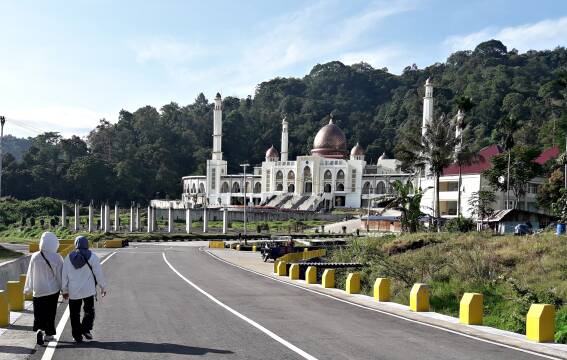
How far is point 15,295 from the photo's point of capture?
50.2ft

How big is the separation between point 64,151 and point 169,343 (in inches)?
5377

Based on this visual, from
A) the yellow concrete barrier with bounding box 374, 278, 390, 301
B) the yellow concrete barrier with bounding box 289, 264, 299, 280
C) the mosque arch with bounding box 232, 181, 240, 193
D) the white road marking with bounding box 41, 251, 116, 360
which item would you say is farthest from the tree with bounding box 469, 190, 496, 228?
the mosque arch with bounding box 232, 181, 240, 193

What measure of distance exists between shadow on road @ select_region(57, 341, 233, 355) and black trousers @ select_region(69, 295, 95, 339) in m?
0.23

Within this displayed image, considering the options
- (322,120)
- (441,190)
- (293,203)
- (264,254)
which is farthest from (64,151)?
(264,254)

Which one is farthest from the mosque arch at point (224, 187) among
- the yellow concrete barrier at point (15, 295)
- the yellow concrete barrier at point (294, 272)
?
the yellow concrete barrier at point (15, 295)

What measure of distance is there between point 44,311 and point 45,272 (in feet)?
2.14

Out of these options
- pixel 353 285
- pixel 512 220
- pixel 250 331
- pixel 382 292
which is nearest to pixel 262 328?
pixel 250 331

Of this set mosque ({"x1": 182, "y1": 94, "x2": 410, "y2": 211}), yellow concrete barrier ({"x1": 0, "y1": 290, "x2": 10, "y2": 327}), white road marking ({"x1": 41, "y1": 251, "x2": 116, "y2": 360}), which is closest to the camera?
white road marking ({"x1": 41, "y1": 251, "x2": 116, "y2": 360})

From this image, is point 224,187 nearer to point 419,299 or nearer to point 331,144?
point 331,144

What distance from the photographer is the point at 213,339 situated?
11.7m

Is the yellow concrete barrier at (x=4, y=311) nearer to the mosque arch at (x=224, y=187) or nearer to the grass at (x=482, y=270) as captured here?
the grass at (x=482, y=270)

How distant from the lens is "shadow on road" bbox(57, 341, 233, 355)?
1044cm

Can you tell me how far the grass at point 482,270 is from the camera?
21406mm

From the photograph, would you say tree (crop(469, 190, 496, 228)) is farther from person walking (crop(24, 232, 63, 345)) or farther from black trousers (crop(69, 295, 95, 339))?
person walking (crop(24, 232, 63, 345))
